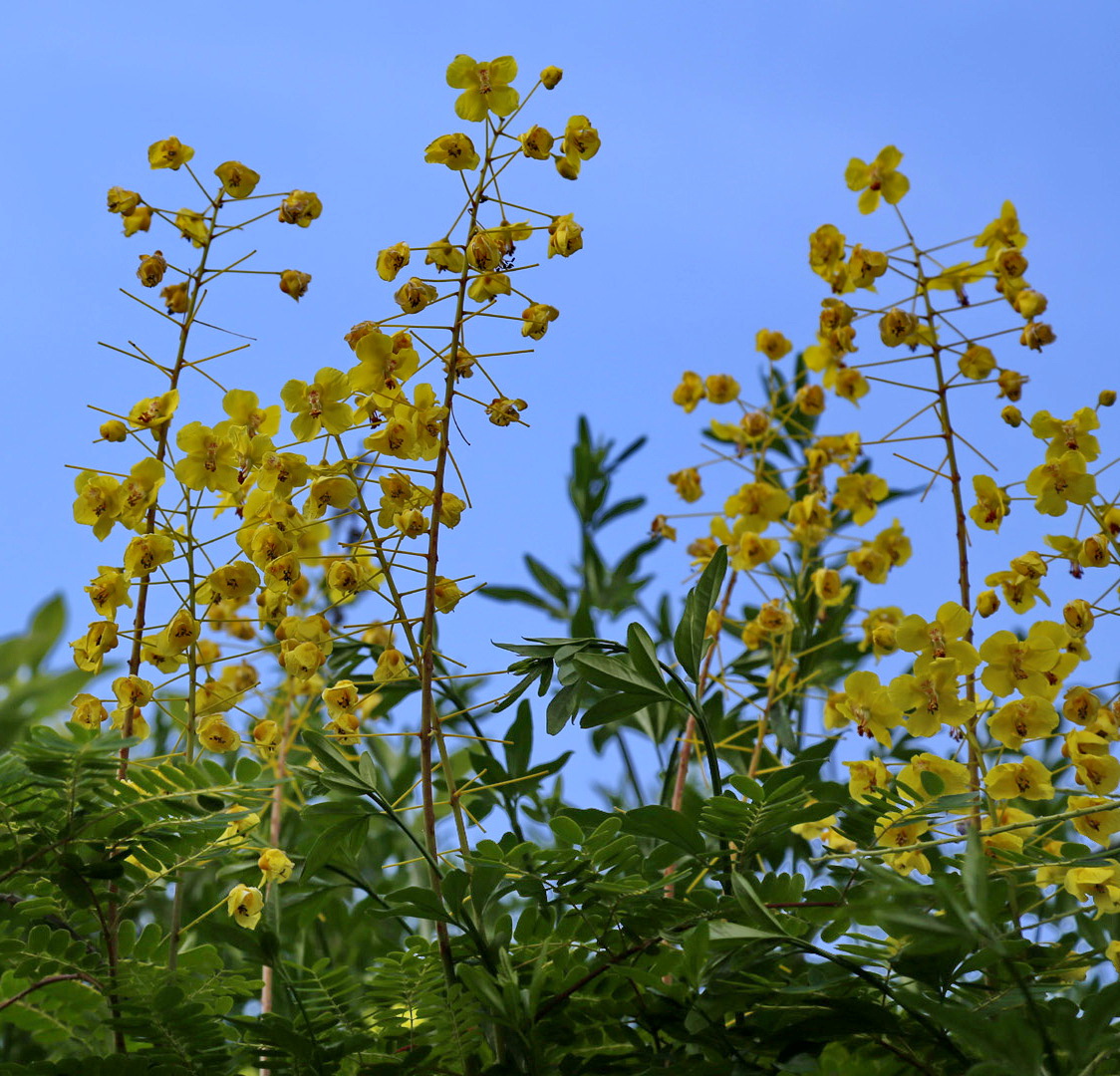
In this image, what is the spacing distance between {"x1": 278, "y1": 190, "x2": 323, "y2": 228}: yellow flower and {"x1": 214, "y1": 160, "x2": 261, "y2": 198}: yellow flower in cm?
6

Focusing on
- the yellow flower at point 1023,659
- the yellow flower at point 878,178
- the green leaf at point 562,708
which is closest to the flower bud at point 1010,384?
the yellow flower at point 878,178

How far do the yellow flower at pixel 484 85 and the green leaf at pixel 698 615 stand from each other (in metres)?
0.39

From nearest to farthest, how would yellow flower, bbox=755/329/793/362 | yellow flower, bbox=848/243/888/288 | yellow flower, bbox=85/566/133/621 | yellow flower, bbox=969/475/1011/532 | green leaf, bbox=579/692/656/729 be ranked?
green leaf, bbox=579/692/656/729 → yellow flower, bbox=85/566/133/621 → yellow flower, bbox=969/475/1011/532 → yellow flower, bbox=848/243/888/288 → yellow flower, bbox=755/329/793/362

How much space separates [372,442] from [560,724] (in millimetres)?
248

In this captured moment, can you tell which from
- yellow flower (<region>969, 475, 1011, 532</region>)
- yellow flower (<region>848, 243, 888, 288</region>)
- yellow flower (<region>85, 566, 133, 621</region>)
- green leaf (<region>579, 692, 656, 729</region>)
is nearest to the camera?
green leaf (<region>579, 692, 656, 729</region>)

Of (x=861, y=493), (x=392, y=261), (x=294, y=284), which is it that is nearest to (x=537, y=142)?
(x=392, y=261)

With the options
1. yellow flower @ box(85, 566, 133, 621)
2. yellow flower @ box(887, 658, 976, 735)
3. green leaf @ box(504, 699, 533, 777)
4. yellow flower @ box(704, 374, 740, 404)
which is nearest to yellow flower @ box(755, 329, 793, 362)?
yellow flower @ box(704, 374, 740, 404)

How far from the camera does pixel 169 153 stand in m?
1.07

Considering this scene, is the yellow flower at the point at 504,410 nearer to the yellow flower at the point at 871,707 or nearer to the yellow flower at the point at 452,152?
the yellow flower at the point at 452,152

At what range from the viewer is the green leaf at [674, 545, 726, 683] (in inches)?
33.9

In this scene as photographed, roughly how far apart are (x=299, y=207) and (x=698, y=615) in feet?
1.60

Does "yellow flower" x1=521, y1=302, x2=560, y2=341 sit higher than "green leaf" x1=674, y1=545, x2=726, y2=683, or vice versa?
"yellow flower" x1=521, y1=302, x2=560, y2=341

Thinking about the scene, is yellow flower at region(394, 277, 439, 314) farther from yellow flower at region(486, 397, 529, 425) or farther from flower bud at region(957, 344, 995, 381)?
flower bud at region(957, 344, 995, 381)

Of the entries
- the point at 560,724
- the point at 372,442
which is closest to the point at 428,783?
the point at 560,724
